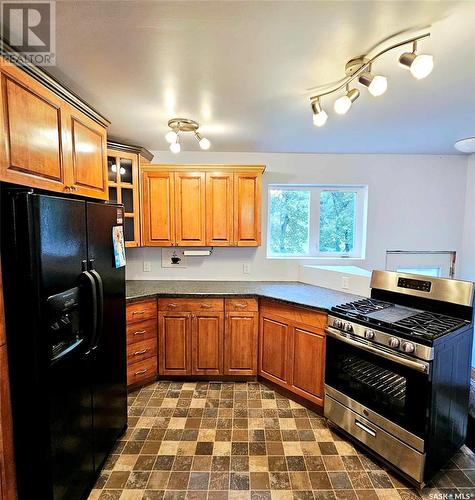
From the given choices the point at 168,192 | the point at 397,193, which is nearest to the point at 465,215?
the point at 397,193

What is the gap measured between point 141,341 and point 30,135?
1.92m

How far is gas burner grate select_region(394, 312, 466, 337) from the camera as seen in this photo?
1.65m

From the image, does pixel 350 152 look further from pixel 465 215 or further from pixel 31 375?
pixel 31 375

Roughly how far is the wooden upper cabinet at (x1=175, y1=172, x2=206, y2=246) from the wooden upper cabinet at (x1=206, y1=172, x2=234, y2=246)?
0.19 feet

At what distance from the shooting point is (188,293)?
269cm

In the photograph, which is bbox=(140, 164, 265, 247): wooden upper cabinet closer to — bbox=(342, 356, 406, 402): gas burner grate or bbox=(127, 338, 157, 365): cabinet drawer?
bbox=(127, 338, 157, 365): cabinet drawer

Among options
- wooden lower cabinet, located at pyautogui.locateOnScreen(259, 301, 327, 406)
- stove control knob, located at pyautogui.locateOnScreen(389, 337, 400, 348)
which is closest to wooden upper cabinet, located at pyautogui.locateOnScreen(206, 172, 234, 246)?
wooden lower cabinet, located at pyautogui.locateOnScreen(259, 301, 327, 406)

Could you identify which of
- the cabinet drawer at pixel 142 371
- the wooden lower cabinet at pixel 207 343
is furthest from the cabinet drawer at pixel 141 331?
the wooden lower cabinet at pixel 207 343

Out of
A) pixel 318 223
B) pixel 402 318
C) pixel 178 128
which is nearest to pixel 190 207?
pixel 178 128

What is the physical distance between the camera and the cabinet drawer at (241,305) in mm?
2715

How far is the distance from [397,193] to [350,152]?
Result: 76 centimetres

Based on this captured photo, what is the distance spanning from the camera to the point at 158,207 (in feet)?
9.52

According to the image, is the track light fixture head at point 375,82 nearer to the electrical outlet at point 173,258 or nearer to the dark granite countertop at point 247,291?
the dark granite countertop at point 247,291

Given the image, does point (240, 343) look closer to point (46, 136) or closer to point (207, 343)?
point (207, 343)
